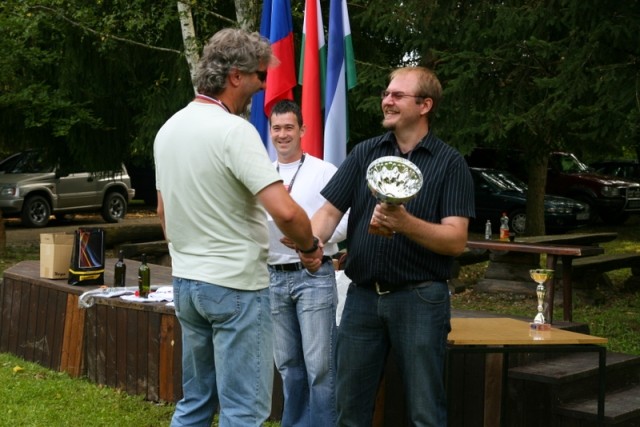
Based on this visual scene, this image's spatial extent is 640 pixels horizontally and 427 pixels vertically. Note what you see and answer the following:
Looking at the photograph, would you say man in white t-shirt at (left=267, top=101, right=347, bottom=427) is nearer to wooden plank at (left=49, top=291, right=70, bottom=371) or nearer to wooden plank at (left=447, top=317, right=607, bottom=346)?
wooden plank at (left=447, top=317, right=607, bottom=346)

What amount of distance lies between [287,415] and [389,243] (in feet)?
4.62

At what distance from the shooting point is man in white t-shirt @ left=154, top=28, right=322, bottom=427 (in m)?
3.81

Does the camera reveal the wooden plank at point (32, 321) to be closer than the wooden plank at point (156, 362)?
No

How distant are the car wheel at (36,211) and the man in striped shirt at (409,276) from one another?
17.2m

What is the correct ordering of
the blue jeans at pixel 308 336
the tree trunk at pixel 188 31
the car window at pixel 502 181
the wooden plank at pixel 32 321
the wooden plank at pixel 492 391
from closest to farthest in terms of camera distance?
the blue jeans at pixel 308 336, the wooden plank at pixel 492 391, the wooden plank at pixel 32 321, the tree trunk at pixel 188 31, the car window at pixel 502 181

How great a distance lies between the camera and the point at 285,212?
3.81 metres

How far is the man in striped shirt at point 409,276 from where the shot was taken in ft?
14.0

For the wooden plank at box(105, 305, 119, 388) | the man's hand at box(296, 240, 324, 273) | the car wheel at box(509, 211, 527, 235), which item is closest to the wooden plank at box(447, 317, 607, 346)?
the man's hand at box(296, 240, 324, 273)

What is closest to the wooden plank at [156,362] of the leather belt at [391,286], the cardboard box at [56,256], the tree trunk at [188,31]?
the cardboard box at [56,256]

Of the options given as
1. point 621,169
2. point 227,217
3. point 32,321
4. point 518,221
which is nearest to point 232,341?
point 227,217

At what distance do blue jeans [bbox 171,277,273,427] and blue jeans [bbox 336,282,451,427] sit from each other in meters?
0.48

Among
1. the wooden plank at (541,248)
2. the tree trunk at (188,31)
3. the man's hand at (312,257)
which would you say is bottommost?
the wooden plank at (541,248)

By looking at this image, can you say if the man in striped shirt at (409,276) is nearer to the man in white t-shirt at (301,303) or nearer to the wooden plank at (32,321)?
the man in white t-shirt at (301,303)

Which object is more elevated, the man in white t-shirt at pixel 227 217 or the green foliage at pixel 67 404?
the man in white t-shirt at pixel 227 217
